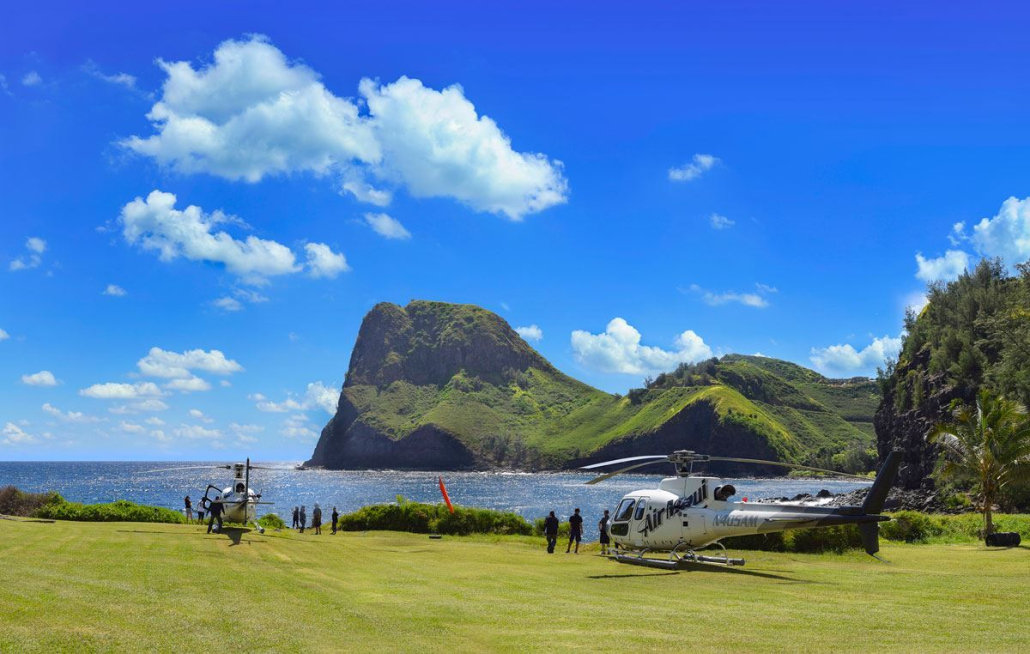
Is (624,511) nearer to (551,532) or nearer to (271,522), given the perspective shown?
(551,532)

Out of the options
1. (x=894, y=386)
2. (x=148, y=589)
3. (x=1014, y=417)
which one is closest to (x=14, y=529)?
(x=148, y=589)

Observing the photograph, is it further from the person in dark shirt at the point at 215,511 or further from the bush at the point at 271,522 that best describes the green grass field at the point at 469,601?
the bush at the point at 271,522

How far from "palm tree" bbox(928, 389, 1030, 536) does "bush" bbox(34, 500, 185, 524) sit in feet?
135

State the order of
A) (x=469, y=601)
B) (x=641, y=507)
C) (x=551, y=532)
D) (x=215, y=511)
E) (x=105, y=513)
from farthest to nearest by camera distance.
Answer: (x=105, y=513)
(x=215, y=511)
(x=551, y=532)
(x=641, y=507)
(x=469, y=601)

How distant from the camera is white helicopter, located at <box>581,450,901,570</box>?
22312mm

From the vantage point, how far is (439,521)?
4081cm

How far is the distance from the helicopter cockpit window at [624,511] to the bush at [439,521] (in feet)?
45.5

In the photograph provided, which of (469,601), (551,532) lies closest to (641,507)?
(551,532)

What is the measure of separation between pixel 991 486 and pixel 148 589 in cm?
3793

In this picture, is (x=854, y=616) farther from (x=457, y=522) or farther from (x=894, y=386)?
(x=894, y=386)

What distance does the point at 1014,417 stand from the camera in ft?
130

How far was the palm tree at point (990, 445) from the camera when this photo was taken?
37500 mm

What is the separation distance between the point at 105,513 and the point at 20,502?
38.5 ft

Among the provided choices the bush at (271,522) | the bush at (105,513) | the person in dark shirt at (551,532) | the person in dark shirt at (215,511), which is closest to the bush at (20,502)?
the bush at (105,513)
